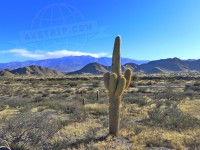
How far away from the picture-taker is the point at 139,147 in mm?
11719

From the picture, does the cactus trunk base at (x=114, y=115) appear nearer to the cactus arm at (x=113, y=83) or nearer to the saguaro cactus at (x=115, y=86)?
the saguaro cactus at (x=115, y=86)

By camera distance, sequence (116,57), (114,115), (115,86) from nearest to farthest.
Result: (115,86), (114,115), (116,57)

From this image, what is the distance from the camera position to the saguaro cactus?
13.7 meters

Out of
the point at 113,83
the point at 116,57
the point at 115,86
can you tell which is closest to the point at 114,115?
the point at 115,86

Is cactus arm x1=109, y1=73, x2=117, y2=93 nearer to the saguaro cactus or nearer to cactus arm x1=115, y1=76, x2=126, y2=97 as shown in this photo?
the saguaro cactus

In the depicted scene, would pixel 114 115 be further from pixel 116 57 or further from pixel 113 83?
pixel 116 57

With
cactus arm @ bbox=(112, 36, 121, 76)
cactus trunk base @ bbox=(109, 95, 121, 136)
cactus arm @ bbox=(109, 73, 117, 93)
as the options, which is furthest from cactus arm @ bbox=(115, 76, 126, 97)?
cactus arm @ bbox=(112, 36, 121, 76)

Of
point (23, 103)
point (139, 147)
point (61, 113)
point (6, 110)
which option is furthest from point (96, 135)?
point (23, 103)

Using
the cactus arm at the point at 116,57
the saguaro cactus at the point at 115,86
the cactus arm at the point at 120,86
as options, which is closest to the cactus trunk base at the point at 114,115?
the saguaro cactus at the point at 115,86

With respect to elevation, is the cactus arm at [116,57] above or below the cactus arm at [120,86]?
above

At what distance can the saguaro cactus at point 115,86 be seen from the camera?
44.8ft

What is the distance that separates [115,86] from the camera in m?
13.8

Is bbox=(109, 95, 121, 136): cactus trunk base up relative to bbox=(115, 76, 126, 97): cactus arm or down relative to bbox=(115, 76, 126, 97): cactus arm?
down

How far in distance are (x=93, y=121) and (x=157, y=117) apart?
3186 mm
